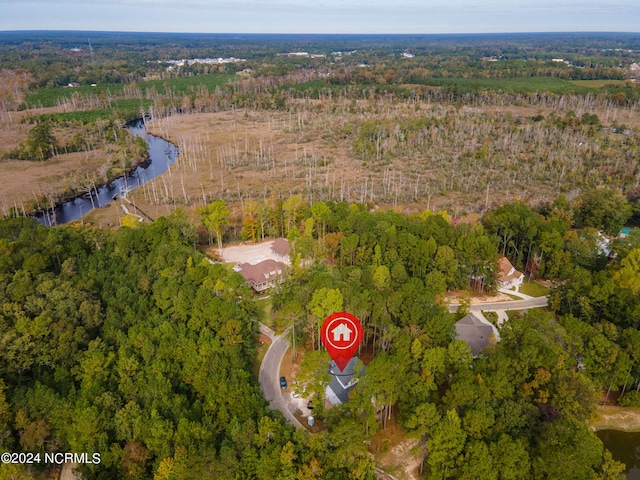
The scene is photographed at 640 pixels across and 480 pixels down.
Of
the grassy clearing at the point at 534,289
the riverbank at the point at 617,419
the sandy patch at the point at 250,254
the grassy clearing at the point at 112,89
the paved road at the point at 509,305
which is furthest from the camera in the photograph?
the grassy clearing at the point at 112,89

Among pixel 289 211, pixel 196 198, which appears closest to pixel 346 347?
pixel 289 211

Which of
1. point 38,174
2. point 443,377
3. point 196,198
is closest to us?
point 443,377

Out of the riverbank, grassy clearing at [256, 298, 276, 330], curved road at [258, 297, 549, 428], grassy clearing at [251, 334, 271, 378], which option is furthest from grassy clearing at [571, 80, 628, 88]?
grassy clearing at [251, 334, 271, 378]

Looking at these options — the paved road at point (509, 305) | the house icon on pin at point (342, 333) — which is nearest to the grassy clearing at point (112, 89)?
the paved road at point (509, 305)

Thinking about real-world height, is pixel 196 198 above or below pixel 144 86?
below

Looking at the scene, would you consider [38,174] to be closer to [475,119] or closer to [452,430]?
[452,430]

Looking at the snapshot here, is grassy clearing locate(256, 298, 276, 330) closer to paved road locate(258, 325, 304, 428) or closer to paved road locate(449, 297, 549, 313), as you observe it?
paved road locate(258, 325, 304, 428)

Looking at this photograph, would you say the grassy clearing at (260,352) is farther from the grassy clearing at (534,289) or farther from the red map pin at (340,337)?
the grassy clearing at (534,289)

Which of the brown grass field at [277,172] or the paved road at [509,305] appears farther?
the brown grass field at [277,172]

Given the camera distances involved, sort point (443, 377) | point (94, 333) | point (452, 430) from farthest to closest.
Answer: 1. point (94, 333)
2. point (443, 377)
3. point (452, 430)
